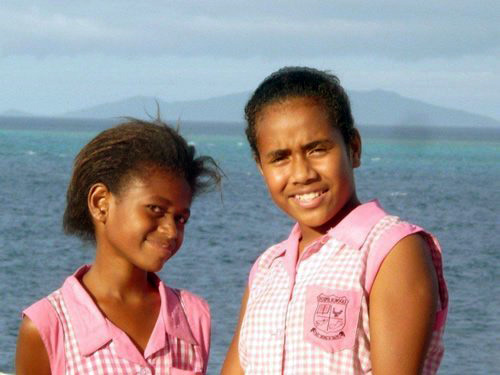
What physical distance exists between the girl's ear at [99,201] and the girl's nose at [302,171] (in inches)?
22.8

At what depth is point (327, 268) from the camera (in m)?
2.39

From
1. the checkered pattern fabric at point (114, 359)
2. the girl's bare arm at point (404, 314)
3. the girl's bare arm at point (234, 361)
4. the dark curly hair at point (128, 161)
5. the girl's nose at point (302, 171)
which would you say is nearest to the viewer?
the girl's bare arm at point (404, 314)

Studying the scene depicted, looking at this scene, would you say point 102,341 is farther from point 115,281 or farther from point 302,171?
point 302,171

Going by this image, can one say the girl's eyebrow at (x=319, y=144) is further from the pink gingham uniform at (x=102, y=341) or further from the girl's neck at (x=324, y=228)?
the pink gingham uniform at (x=102, y=341)

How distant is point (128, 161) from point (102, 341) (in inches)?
17.2

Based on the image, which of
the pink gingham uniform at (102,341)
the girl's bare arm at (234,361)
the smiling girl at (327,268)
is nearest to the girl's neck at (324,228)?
the smiling girl at (327,268)

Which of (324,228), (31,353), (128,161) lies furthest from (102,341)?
(324,228)

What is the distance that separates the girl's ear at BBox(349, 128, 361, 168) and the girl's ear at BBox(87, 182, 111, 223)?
644 millimetres

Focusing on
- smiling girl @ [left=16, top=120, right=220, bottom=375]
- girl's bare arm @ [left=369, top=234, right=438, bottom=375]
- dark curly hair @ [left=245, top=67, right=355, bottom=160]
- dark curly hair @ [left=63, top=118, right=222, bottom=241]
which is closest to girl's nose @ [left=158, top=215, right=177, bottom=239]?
smiling girl @ [left=16, top=120, right=220, bottom=375]

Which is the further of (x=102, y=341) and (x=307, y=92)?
(x=102, y=341)

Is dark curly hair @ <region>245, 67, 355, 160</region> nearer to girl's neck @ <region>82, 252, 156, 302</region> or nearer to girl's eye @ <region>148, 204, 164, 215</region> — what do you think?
girl's eye @ <region>148, 204, 164, 215</region>

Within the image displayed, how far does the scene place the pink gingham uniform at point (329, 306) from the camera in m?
2.30

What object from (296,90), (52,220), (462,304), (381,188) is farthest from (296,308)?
(381,188)

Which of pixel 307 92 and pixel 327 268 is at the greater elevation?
pixel 307 92
